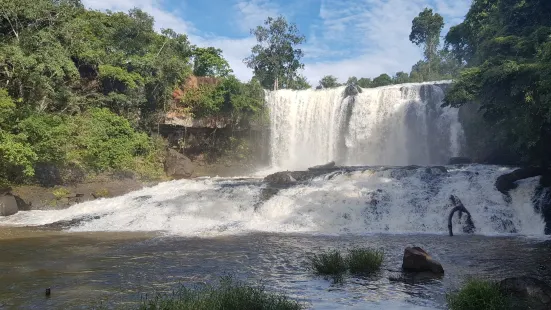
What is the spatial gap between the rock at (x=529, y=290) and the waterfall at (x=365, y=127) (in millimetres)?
29414

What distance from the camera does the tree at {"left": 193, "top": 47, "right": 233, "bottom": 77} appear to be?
46.6 metres

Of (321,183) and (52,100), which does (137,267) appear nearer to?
(321,183)

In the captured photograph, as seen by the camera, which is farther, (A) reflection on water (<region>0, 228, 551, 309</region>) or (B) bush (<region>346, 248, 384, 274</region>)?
(B) bush (<region>346, 248, 384, 274</region>)

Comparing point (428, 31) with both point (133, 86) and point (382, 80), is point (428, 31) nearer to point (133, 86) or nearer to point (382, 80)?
point (382, 80)

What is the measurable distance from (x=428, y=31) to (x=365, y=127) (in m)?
47.0

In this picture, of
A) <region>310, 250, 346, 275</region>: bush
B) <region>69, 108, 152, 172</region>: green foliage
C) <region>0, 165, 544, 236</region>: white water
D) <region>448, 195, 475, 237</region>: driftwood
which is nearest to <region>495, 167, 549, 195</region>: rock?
<region>0, 165, 544, 236</region>: white water

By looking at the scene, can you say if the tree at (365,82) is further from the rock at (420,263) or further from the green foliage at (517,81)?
the rock at (420,263)

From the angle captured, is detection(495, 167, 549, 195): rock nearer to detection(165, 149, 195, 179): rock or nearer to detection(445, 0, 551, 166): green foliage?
detection(445, 0, 551, 166): green foliage

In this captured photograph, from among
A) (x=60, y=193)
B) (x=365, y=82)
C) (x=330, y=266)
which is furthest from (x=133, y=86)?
(x=365, y=82)

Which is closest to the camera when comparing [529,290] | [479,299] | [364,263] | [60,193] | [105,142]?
[479,299]

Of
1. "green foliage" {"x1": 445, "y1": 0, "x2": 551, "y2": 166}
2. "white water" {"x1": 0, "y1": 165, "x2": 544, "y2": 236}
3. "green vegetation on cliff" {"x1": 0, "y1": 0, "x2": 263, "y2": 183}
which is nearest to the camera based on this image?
"white water" {"x1": 0, "y1": 165, "x2": 544, "y2": 236}

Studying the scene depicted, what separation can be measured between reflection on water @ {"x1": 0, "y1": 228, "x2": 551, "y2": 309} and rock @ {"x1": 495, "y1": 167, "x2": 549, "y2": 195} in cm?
491

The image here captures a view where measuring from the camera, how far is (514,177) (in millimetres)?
20969

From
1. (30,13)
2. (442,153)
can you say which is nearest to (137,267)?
(30,13)
